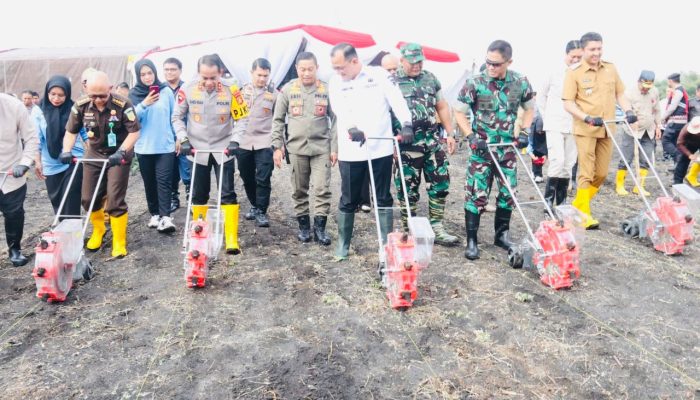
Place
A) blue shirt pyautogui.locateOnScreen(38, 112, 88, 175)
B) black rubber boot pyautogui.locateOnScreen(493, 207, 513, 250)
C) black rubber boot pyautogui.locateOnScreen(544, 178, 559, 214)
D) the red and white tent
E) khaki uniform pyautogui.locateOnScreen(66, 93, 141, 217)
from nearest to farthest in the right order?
khaki uniform pyautogui.locateOnScreen(66, 93, 141, 217)
black rubber boot pyautogui.locateOnScreen(493, 207, 513, 250)
blue shirt pyautogui.locateOnScreen(38, 112, 88, 175)
black rubber boot pyautogui.locateOnScreen(544, 178, 559, 214)
the red and white tent

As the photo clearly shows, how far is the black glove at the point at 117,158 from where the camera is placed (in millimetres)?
5113

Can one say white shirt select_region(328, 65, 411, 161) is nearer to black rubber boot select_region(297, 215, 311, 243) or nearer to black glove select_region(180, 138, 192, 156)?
black rubber boot select_region(297, 215, 311, 243)

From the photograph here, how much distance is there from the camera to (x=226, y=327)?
13.0 ft

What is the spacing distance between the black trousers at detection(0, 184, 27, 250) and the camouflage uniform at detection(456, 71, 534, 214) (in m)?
4.43

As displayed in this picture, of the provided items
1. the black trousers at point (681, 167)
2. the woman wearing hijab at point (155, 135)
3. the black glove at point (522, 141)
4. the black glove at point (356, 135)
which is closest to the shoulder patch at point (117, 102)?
the woman wearing hijab at point (155, 135)

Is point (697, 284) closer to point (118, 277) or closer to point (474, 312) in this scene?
point (474, 312)

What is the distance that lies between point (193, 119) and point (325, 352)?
10.3ft

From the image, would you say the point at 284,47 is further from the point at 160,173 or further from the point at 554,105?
the point at 554,105

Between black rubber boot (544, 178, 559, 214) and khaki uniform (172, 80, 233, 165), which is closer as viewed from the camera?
khaki uniform (172, 80, 233, 165)

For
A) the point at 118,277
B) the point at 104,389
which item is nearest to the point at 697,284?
the point at 104,389

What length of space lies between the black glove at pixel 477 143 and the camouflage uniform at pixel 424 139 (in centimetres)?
49

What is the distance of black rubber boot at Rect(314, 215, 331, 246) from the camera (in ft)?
19.4

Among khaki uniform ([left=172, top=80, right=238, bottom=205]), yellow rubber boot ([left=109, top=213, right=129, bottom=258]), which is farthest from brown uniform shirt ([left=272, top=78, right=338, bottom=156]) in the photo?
yellow rubber boot ([left=109, top=213, right=129, bottom=258])

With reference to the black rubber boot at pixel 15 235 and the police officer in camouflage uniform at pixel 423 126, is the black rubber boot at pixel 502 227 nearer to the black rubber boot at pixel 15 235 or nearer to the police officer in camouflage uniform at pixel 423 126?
the police officer in camouflage uniform at pixel 423 126
